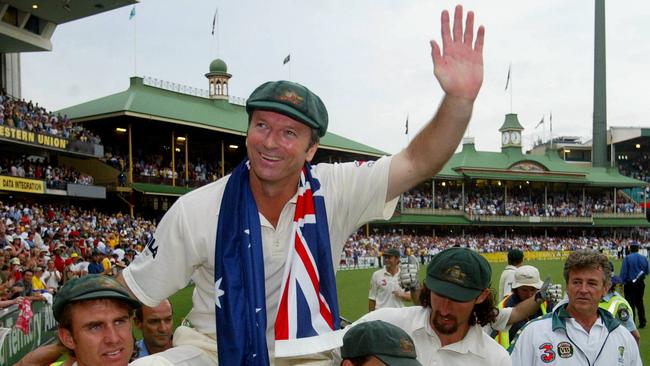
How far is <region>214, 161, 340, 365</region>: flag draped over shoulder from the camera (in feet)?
8.48

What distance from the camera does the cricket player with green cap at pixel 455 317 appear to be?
11.0ft

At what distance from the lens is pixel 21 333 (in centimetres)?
999

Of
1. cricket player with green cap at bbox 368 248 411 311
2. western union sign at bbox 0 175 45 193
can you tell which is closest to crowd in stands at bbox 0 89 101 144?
western union sign at bbox 0 175 45 193

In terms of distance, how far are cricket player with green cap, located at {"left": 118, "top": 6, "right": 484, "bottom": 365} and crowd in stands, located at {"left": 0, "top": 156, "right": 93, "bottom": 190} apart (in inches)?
1094

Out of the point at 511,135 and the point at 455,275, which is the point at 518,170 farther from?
the point at 455,275

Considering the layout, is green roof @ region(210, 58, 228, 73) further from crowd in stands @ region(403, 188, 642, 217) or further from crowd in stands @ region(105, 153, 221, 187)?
crowd in stands @ region(403, 188, 642, 217)

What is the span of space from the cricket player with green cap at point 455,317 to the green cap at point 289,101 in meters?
1.18

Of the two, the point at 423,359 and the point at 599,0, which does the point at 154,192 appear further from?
the point at 599,0

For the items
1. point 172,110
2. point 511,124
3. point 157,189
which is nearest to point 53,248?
point 157,189

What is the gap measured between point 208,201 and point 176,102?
41.8m

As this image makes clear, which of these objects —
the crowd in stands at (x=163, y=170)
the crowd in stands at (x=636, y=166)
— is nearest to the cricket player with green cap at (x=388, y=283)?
the crowd in stands at (x=163, y=170)

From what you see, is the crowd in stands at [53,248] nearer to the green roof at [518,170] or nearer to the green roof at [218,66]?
the green roof at [218,66]

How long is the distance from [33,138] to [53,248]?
12.3 meters

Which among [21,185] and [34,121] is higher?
[34,121]
